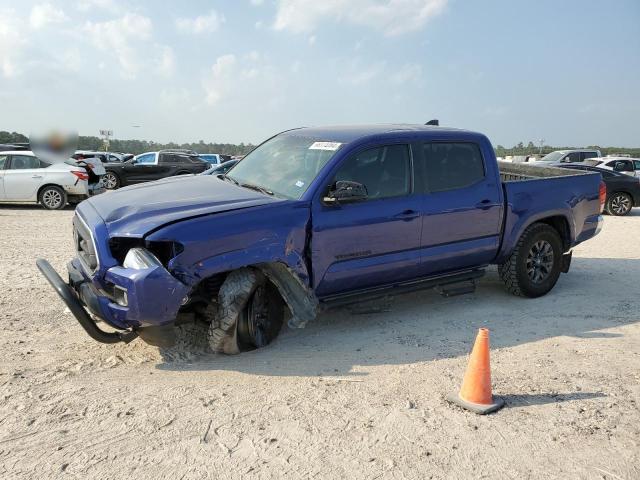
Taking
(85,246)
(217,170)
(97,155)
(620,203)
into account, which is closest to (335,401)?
(85,246)

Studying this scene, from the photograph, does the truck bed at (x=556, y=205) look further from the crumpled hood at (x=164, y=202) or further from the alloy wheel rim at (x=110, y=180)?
the alloy wheel rim at (x=110, y=180)

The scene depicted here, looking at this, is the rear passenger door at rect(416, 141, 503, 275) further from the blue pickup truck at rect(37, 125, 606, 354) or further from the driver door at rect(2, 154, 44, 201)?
the driver door at rect(2, 154, 44, 201)

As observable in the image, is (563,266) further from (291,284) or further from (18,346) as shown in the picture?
(18,346)

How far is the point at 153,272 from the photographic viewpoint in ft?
12.0

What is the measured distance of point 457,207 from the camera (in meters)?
5.28

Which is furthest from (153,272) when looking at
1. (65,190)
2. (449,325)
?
(65,190)

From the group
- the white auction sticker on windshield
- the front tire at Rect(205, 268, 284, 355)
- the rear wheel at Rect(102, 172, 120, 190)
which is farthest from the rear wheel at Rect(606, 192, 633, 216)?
the rear wheel at Rect(102, 172, 120, 190)

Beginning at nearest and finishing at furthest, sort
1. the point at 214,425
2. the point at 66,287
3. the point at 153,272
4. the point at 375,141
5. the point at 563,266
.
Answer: the point at 214,425
the point at 153,272
the point at 66,287
the point at 375,141
the point at 563,266

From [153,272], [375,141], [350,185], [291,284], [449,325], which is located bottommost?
[449,325]

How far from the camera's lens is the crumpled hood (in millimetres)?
3883

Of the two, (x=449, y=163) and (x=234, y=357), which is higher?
(x=449, y=163)

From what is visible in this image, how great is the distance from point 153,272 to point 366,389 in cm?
173

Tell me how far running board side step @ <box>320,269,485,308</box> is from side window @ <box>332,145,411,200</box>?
874 mm

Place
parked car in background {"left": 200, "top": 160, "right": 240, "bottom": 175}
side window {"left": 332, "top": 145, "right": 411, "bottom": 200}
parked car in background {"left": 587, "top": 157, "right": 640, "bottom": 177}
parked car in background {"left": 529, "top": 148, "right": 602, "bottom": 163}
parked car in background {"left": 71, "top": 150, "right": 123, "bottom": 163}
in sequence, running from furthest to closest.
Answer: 1. parked car in background {"left": 529, "top": 148, "right": 602, "bottom": 163}
2. parked car in background {"left": 71, "top": 150, "right": 123, "bottom": 163}
3. parked car in background {"left": 587, "top": 157, "right": 640, "bottom": 177}
4. parked car in background {"left": 200, "top": 160, "right": 240, "bottom": 175}
5. side window {"left": 332, "top": 145, "right": 411, "bottom": 200}
